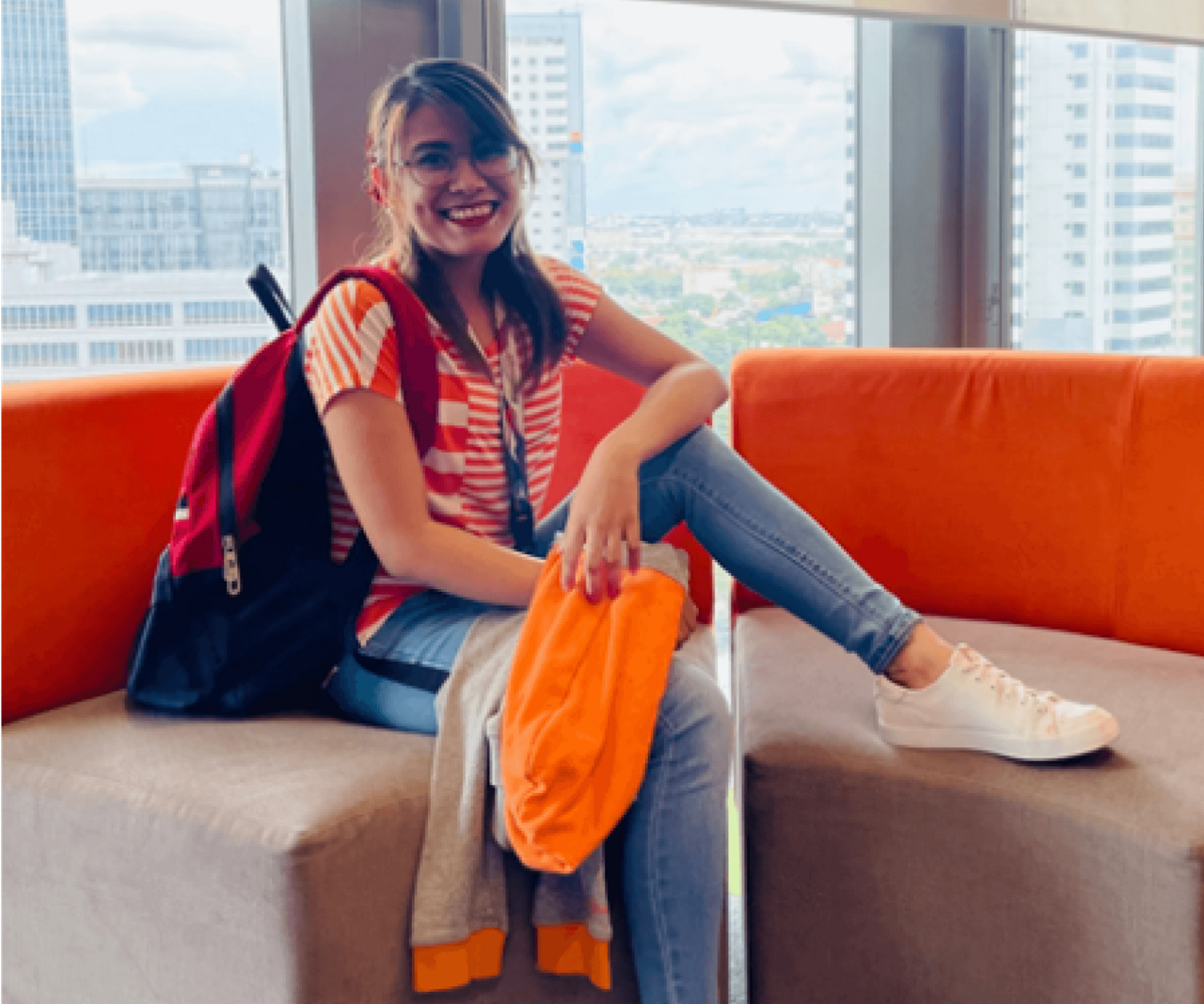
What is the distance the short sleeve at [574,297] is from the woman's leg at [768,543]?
247mm

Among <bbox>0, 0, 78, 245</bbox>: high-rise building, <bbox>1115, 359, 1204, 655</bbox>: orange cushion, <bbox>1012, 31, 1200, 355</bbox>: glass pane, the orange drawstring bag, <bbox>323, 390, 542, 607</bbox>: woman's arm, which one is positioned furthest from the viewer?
<bbox>1012, 31, 1200, 355</bbox>: glass pane

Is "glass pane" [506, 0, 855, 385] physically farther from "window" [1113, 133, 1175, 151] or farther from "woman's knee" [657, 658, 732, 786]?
"woman's knee" [657, 658, 732, 786]

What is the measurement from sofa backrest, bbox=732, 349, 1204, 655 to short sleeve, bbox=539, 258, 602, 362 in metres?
0.48

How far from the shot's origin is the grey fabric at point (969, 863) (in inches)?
58.4

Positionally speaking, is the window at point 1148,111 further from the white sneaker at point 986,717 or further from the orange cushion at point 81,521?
the orange cushion at point 81,521

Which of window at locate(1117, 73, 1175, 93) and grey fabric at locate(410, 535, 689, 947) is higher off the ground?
window at locate(1117, 73, 1175, 93)

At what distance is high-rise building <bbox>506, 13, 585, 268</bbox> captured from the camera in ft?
8.57

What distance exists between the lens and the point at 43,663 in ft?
5.76

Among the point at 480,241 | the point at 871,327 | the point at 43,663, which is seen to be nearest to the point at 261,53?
the point at 480,241

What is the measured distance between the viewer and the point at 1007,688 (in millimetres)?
1635

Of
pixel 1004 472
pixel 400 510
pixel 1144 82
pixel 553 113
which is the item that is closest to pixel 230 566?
pixel 400 510

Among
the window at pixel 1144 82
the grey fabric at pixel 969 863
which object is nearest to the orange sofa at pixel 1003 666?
the grey fabric at pixel 969 863

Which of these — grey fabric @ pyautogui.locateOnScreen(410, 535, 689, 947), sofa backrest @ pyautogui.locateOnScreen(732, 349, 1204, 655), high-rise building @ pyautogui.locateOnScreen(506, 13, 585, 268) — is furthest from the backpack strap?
high-rise building @ pyautogui.locateOnScreen(506, 13, 585, 268)

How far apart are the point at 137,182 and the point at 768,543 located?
1365 mm
